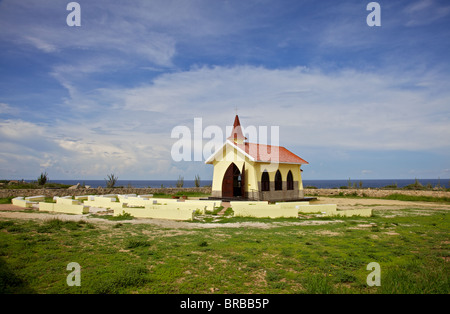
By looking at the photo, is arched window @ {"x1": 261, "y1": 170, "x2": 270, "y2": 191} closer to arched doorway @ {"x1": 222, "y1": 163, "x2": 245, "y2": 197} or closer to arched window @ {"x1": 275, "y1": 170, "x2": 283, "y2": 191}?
arched window @ {"x1": 275, "y1": 170, "x2": 283, "y2": 191}

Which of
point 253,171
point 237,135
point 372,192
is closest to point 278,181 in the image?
point 253,171

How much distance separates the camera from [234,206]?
1669 centimetres

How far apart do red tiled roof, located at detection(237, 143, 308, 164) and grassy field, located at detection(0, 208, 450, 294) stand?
1379cm

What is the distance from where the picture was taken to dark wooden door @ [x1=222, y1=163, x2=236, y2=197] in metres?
25.8

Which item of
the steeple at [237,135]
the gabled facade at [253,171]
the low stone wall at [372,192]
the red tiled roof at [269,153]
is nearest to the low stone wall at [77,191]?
the gabled facade at [253,171]

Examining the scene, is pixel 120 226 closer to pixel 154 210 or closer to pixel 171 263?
pixel 154 210

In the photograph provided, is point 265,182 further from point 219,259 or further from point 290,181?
point 219,259

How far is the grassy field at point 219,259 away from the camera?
564 centimetres

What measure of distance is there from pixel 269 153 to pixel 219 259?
2078 centimetres

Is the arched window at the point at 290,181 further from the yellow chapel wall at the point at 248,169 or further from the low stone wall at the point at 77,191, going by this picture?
the low stone wall at the point at 77,191

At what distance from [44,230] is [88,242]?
2.47 meters

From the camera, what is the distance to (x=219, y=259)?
7434 mm

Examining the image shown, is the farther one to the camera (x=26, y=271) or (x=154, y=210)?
(x=154, y=210)
